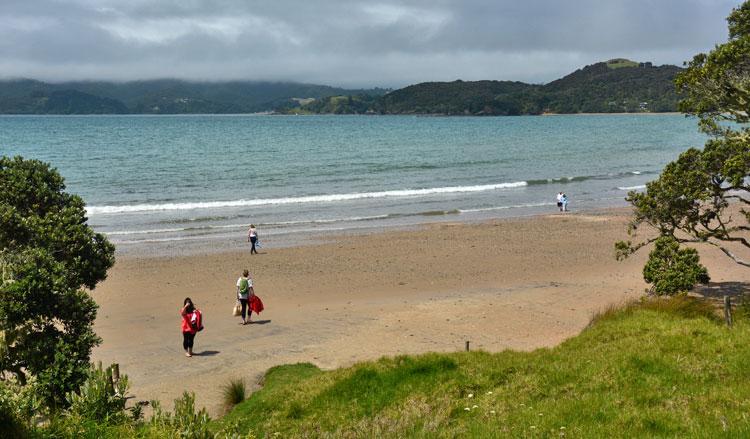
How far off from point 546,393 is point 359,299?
473 inches

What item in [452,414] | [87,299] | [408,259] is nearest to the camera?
[452,414]

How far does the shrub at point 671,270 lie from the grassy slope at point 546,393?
16.9 ft

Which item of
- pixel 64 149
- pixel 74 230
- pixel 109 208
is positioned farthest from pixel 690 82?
pixel 64 149

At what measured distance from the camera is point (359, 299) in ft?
71.6

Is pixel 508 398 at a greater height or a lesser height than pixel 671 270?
lesser

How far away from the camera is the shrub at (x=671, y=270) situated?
1839cm

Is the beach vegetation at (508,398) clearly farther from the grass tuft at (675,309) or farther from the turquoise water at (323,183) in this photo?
the turquoise water at (323,183)

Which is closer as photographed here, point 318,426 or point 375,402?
point 318,426

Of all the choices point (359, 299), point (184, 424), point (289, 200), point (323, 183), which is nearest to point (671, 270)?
point (359, 299)

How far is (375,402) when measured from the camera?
1083 centimetres

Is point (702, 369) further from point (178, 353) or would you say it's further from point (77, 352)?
point (178, 353)

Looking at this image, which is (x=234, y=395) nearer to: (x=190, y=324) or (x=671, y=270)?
(x=190, y=324)

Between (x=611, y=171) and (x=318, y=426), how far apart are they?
60663 millimetres

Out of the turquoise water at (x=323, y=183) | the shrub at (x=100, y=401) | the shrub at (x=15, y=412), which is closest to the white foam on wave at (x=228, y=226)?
the turquoise water at (x=323, y=183)
